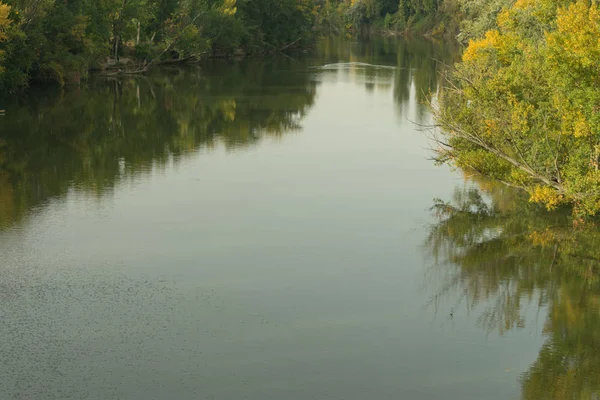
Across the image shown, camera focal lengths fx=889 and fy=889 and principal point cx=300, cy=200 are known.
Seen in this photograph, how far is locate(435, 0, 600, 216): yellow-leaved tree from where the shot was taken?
20.5 meters

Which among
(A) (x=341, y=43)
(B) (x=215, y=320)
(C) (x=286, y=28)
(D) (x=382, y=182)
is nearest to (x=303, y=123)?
(D) (x=382, y=182)

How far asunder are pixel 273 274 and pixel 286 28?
70978mm

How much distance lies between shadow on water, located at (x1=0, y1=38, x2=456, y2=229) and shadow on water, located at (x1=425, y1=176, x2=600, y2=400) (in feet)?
19.7

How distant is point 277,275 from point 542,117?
27.4 ft

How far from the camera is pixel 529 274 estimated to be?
766 inches

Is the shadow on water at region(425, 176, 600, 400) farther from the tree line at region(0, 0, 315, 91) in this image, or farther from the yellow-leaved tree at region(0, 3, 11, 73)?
the tree line at region(0, 0, 315, 91)

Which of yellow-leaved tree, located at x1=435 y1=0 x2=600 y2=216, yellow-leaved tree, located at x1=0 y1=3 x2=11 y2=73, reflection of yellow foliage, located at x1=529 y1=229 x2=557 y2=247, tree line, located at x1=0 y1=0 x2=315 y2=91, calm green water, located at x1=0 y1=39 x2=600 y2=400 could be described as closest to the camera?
calm green water, located at x1=0 y1=39 x2=600 y2=400

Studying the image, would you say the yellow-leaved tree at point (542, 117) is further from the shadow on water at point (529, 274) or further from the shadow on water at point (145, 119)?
the shadow on water at point (145, 119)

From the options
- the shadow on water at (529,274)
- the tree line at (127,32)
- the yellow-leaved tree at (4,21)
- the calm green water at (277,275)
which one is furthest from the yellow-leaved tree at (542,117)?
the tree line at (127,32)

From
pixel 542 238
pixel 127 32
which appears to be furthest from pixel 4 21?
pixel 542 238

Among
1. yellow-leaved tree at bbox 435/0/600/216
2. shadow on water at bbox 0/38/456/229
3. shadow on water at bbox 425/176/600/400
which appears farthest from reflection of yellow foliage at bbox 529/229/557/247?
shadow on water at bbox 0/38/456/229

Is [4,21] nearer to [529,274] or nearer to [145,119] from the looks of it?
[145,119]

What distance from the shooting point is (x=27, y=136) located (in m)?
34.5

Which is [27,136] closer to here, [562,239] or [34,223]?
[34,223]
